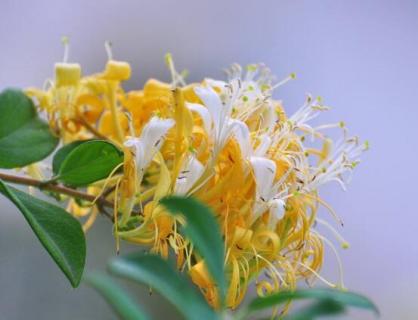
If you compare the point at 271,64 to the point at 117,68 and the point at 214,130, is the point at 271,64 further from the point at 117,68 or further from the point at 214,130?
the point at 214,130

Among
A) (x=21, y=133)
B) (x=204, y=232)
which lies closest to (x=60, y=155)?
(x=21, y=133)

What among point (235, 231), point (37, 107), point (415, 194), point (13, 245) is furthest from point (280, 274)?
point (415, 194)

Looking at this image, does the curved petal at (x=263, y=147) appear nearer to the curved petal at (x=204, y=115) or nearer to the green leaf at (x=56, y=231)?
the curved petal at (x=204, y=115)

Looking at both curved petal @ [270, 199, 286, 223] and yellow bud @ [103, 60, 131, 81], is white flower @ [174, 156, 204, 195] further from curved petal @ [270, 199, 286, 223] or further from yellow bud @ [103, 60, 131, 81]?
yellow bud @ [103, 60, 131, 81]

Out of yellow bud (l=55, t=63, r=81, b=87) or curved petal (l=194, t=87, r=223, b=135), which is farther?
yellow bud (l=55, t=63, r=81, b=87)

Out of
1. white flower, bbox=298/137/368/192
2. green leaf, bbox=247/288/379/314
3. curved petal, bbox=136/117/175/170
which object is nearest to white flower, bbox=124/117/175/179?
curved petal, bbox=136/117/175/170

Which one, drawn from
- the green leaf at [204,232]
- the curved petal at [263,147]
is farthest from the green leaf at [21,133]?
the green leaf at [204,232]
